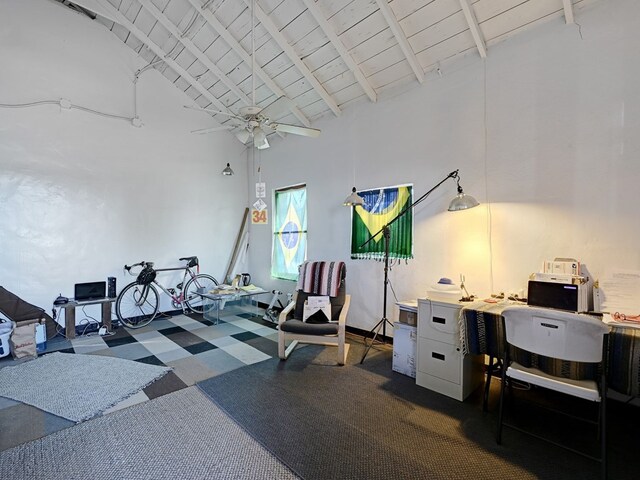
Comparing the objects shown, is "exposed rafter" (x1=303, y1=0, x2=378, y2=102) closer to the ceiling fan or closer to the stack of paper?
the ceiling fan

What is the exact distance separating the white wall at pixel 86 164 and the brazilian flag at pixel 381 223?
9.55ft

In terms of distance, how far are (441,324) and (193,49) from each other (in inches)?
181

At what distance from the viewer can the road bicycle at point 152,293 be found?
474 cm

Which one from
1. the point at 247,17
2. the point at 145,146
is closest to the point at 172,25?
the point at 247,17

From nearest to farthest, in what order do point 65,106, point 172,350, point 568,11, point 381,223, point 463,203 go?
point 568,11, point 463,203, point 172,350, point 381,223, point 65,106

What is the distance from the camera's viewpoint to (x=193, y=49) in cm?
424

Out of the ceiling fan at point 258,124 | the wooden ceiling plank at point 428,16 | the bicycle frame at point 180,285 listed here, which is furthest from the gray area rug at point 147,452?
the wooden ceiling plank at point 428,16

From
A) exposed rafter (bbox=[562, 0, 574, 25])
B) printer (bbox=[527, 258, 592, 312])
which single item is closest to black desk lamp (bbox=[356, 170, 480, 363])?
printer (bbox=[527, 258, 592, 312])

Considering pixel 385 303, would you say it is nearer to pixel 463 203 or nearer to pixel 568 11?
pixel 463 203

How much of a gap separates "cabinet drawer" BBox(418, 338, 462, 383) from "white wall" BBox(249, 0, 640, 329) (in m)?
0.82

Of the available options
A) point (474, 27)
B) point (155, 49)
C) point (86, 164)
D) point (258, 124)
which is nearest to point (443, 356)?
point (258, 124)

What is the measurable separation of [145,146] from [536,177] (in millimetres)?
5248

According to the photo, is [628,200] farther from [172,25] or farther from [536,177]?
[172,25]

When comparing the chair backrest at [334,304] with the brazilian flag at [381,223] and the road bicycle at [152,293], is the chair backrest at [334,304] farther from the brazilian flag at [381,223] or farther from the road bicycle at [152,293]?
the road bicycle at [152,293]
